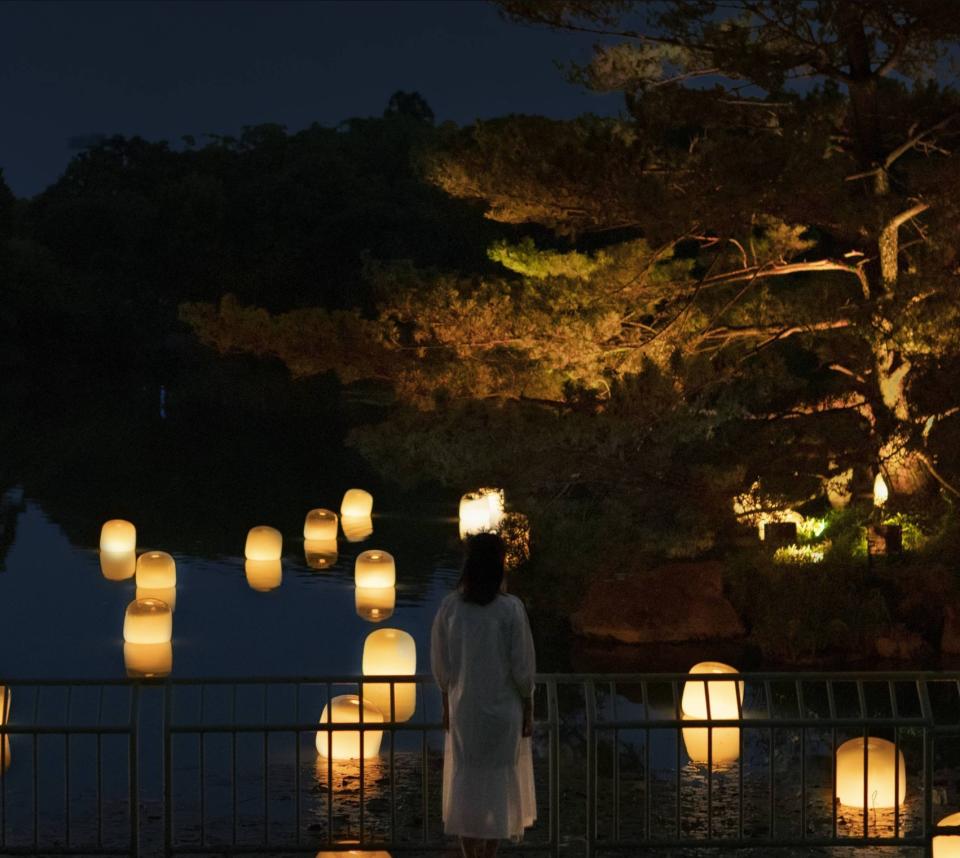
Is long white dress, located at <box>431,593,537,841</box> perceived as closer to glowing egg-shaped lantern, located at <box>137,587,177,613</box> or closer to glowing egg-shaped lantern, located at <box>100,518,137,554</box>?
glowing egg-shaped lantern, located at <box>137,587,177,613</box>

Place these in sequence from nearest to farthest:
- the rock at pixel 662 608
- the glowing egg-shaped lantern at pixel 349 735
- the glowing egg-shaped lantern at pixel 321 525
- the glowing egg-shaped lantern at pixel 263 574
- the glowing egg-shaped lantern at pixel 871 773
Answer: the glowing egg-shaped lantern at pixel 871 773 → the glowing egg-shaped lantern at pixel 349 735 → the rock at pixel 662 608 → the glowing egg-shaped lantern at pixel 263 574 → the glowing egg-shaped lantern at pixel 321 525

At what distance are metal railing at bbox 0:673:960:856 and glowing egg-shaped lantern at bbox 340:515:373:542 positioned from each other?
28.2 feet

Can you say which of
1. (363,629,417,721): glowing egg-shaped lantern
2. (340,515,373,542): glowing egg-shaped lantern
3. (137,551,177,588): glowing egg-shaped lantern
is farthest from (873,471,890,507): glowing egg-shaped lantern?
(340,515,373,542): glowing egg-shaped lantern

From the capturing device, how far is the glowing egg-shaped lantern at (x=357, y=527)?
21.8 metres

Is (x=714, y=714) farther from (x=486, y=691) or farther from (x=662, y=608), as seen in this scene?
(x=486, y=691)

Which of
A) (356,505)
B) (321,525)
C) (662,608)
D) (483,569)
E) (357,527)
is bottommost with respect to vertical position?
(483,569)

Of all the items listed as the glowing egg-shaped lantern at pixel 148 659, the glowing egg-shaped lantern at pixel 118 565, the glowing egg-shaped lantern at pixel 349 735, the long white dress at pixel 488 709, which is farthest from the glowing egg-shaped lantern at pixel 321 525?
the long white dress at pixel 488 709

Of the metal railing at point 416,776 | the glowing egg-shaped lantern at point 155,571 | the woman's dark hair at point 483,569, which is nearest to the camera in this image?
the woman's dark hair at point 483,569

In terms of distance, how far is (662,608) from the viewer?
15.4 metres

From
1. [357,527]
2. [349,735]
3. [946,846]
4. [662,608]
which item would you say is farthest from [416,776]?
[357,527]

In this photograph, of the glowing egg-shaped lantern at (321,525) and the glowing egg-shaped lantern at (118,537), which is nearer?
the glowing egg-shaped lantern at (118,537)

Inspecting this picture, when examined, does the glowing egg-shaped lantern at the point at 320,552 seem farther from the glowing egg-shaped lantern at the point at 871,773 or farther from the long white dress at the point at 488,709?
the long white dress at the point at 488,709

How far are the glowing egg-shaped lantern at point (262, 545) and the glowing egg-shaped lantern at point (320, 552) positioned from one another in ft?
1.48

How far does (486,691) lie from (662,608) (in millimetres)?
8683
